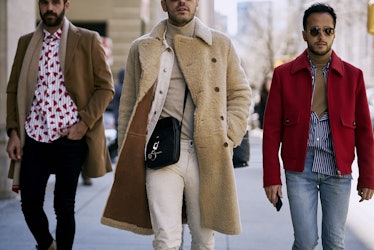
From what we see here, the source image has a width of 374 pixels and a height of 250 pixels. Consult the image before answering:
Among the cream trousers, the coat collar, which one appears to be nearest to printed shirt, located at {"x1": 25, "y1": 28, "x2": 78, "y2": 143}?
the cream trousers

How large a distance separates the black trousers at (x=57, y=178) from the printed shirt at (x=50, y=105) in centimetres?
8

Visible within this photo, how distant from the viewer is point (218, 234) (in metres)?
6.75

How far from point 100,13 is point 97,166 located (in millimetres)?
19252

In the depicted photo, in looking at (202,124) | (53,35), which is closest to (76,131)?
(53,35)

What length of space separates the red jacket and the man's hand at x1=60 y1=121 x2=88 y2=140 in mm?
1315

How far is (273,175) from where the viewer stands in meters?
4.30

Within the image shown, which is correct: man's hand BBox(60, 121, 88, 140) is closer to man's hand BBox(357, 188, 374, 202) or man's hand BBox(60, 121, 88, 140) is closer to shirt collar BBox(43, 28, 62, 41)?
shirt collar BBox(43, 28, 62, 41)

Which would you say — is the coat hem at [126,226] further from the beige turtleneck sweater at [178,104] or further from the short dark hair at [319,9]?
the short dark hair at [319,9]

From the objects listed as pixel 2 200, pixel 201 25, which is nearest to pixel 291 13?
pixel 2 200

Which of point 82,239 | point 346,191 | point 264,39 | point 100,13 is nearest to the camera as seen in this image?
point 346,191

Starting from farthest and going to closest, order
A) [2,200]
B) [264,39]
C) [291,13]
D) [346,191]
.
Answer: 1. [264,39]
2. [291,13]
3. [2,200]
4. [346,191]

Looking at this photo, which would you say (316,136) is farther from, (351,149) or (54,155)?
(54,155)

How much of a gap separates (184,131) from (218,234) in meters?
2.72

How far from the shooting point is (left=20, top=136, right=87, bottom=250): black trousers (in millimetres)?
4809
